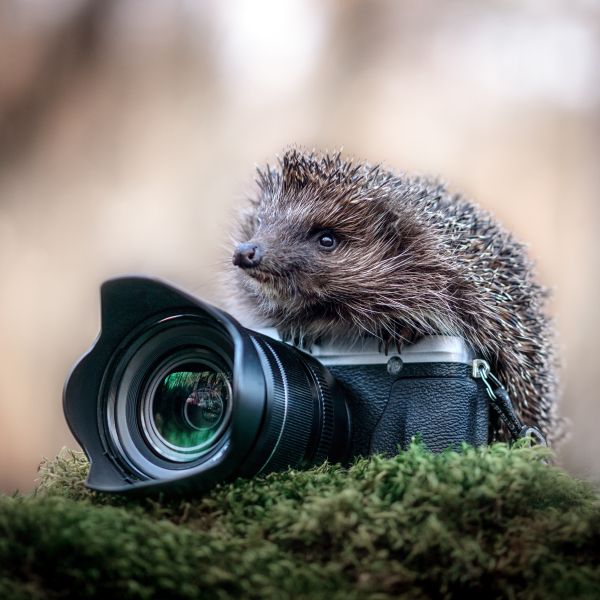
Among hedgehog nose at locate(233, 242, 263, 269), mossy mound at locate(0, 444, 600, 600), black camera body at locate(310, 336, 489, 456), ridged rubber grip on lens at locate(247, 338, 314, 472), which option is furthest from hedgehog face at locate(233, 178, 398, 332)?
mossy mound at locate(0, 444, 600, 600)

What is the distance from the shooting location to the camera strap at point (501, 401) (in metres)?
1.51

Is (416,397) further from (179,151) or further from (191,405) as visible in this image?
(179,151)

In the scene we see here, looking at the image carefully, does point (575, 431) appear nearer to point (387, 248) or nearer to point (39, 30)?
point (387, 248)

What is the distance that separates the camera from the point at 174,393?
4.74 feet

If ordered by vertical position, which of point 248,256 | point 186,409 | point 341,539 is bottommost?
point 341,539

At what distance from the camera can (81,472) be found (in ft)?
4.95

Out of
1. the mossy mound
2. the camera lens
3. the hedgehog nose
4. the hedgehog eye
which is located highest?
the hedgehog eye

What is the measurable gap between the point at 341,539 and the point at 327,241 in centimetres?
75

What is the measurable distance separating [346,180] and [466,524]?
863mm

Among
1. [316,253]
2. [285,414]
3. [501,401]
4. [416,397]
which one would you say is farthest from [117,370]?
[501,401]

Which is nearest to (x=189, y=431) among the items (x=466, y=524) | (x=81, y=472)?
(x=81, y=472)

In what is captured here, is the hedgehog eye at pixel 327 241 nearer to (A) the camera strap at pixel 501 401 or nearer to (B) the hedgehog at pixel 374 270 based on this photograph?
(B) the hedgehog at pixel 374 270

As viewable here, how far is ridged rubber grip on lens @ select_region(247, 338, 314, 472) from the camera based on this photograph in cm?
129

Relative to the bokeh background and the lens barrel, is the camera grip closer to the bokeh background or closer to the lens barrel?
the lens barrel
